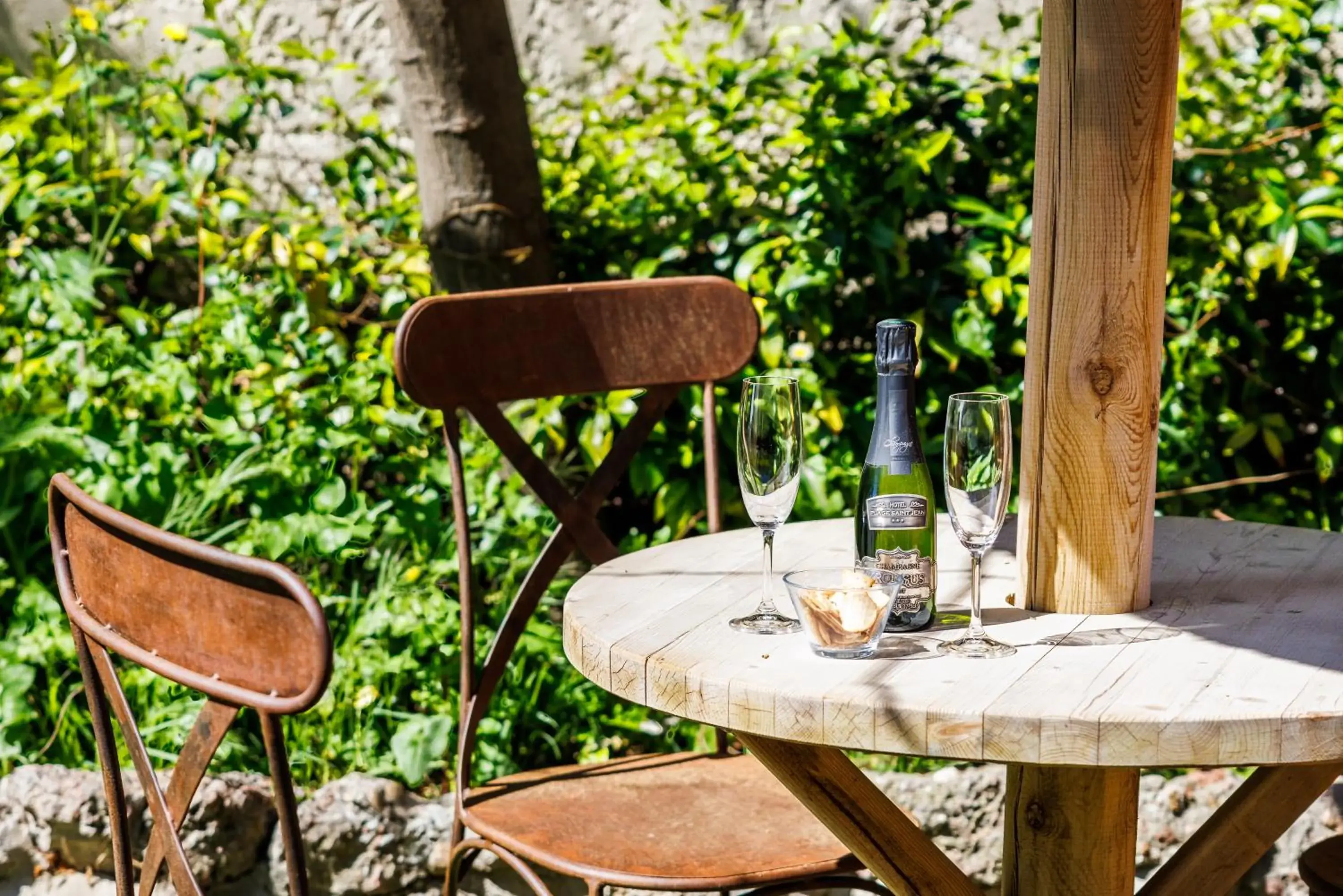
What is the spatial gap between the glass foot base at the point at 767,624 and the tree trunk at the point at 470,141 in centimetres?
171

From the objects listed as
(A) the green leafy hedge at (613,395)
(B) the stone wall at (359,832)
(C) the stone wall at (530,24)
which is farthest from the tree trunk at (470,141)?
(B) the stone wall at (359,832)

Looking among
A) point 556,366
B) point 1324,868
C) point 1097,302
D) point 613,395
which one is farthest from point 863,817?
point 613,395

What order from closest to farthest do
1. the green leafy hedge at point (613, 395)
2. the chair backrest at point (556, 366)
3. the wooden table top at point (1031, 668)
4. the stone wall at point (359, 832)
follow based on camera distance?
the wooden table top at point (1031, 668), the chair backrest at point (556, 366), the stone wall at point (359, 832), the green leafy hedge at point (613, 395)

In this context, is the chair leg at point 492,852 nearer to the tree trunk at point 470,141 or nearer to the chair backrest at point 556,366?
the chair backrest at point 556,366

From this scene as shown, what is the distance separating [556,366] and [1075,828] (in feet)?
3.29

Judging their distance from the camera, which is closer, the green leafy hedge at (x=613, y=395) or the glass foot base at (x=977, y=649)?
the glass foot base at (x=977, y=649)

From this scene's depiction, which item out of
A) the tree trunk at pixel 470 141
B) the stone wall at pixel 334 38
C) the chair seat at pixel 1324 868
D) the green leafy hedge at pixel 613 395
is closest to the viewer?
the chair seat at pixel 1324 868

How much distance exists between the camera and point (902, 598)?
4.61 ft

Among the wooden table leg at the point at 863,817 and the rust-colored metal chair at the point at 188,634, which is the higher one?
the rust-colored metal chair at the point at 188,634

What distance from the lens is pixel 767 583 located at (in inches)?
57.7

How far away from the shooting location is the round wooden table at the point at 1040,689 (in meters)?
1.13

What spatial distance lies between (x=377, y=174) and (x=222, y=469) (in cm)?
85

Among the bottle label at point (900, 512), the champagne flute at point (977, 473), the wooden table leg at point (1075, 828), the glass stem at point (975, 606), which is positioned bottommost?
the wooden table leg at point (1075, 828)

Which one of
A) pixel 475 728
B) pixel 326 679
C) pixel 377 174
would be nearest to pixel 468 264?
pixel 377 174
